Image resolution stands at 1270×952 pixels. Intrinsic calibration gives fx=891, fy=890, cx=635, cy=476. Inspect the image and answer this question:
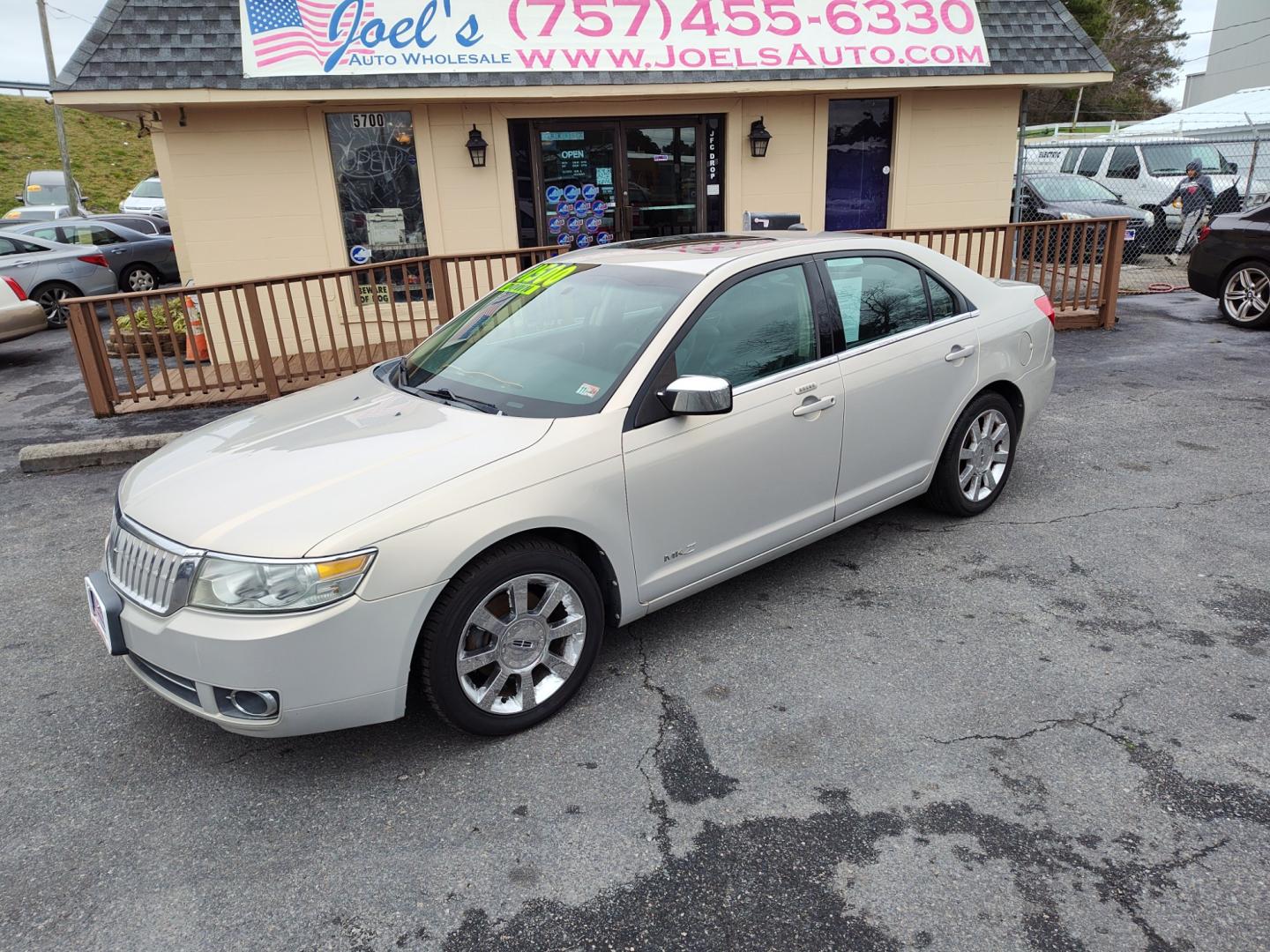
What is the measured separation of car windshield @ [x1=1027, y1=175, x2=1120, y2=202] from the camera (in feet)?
47.3

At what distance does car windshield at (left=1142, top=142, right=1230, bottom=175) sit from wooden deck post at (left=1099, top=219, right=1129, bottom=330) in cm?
760

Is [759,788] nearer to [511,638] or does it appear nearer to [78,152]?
[511,638]

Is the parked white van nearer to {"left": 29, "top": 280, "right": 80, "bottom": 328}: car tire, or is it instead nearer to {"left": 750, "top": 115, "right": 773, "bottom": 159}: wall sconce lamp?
{"left": 750, "top": 115, "right": 773, "bottom": 159}: wall sconce lamp

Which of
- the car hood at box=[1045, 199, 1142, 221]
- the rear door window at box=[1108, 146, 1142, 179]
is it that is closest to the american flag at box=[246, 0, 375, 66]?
the car hood at box=[1045, 199, 1142, 221]

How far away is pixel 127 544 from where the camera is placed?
3.05 meters

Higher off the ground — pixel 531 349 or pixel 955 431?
pixel 531 349

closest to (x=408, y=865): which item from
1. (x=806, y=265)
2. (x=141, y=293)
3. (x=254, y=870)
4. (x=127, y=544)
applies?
(x=254, y=870)

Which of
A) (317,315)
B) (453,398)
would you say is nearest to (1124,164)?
(317,315)

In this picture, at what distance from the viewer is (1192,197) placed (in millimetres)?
14742

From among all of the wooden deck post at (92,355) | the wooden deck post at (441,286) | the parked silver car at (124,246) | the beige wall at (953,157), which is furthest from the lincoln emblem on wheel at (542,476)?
the parked silver car at (124,246)

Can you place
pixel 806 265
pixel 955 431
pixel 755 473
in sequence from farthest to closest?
pixel 955 431, pixel 806 265, pixel 755 473

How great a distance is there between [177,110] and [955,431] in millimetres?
8140

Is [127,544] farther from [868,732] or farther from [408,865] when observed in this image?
[868,732]

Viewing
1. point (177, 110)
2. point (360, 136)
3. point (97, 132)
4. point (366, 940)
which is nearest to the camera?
point (366, 940)
